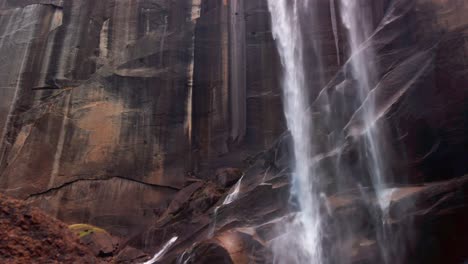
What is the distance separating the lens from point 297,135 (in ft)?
47.5

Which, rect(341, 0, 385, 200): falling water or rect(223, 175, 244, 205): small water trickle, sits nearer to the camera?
rect(341, 0, 385, 200): falling water

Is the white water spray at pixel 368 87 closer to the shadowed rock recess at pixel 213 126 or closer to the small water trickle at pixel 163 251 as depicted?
the shadowed rock recess at pixel 213 126

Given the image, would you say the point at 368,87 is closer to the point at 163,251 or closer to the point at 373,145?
the point at 373,145

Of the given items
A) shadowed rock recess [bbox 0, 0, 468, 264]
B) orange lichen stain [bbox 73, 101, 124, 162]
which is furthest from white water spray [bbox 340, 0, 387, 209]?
orange lichen stain [bbox 73, 101, 124, 162]

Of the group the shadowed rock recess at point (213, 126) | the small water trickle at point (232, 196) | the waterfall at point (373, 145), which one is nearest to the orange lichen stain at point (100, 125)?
the shadowed rock recess at point (213, 126)

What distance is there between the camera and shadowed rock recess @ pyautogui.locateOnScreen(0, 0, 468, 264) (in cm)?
955

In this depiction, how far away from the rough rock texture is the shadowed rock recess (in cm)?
11

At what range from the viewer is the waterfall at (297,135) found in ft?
34.8

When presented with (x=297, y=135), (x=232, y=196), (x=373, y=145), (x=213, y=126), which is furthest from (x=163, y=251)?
(x=373, y=145)

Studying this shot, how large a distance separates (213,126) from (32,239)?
31.9 feet

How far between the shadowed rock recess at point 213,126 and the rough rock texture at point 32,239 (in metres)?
0.11

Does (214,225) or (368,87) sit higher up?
(368,87)

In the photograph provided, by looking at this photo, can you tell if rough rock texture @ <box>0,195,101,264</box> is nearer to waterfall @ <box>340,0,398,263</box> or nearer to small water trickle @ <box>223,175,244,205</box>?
small water trickle @ <box>223,175,244,205</box>

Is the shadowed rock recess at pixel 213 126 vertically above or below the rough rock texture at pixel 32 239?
above
